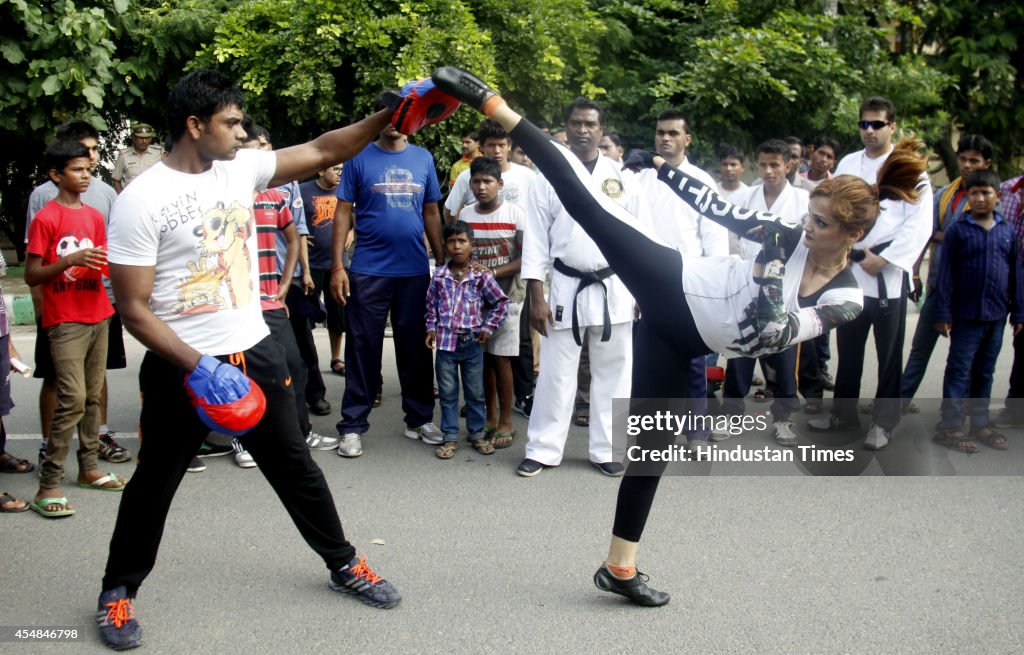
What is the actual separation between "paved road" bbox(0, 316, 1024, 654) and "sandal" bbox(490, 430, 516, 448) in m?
0.29

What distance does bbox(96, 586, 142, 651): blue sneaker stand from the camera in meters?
3.14

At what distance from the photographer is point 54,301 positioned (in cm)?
453

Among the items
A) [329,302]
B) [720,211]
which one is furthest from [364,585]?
[329,302]

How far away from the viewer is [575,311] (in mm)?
5062

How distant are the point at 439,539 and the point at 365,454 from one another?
1459mm

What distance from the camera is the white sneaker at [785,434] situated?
5586 mm

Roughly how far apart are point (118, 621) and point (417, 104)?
7.16ft

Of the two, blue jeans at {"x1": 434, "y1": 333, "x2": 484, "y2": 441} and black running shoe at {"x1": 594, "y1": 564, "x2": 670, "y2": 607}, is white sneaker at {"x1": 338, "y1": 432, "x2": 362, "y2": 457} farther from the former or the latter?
black running shoe at {"x1": 594, "y1": 564, "x2": 670, "y2": 607}

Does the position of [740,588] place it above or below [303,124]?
below

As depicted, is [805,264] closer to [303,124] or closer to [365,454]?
[365,454]

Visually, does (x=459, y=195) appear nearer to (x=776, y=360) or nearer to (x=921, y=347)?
(x=776, y=360)

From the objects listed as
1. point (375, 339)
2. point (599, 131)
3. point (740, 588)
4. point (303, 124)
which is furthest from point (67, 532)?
point (303, 124)

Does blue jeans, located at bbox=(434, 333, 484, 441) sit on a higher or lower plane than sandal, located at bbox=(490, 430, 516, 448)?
higher

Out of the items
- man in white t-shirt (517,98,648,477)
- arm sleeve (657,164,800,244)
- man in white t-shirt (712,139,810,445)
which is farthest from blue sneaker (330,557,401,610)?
man in white t-shirt (712,139,810,445)
